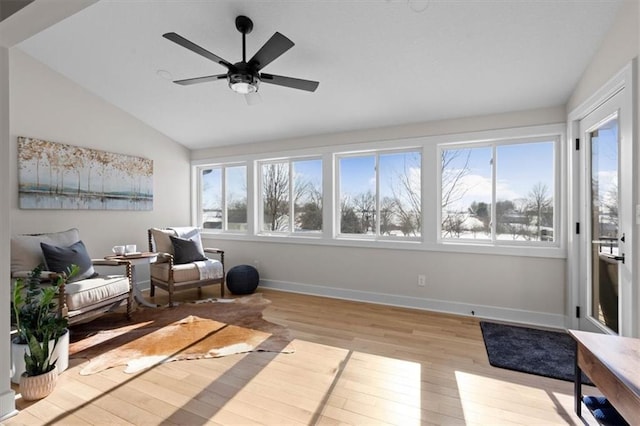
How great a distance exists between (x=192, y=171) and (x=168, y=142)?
654mm

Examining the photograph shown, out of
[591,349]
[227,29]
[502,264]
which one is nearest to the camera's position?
[591,349]

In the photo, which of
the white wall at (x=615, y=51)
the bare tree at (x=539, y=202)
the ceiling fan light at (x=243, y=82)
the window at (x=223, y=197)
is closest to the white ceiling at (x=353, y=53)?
the white wall at (x=615, y=51)

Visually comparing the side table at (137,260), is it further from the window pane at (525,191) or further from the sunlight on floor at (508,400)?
the window pane at (525,191)

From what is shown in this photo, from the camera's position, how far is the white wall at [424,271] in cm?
338

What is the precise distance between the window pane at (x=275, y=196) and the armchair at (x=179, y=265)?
109 centimetres

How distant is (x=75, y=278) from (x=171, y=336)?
117 cm

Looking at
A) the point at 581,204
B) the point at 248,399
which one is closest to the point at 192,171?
the point at 248,399

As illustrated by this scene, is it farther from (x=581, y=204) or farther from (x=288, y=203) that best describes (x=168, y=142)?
(x=581, y=204)

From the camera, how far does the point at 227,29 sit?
8.91 feet

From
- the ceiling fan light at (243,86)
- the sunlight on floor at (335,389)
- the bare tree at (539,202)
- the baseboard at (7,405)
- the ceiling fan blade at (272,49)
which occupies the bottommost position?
the sunlight on floor at (335,389)

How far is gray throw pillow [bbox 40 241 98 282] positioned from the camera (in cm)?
303

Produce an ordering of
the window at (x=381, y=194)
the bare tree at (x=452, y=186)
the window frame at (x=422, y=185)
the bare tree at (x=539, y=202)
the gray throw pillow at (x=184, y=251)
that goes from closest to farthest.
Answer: the window frame at (x=422, y=185) < the bare tree at (x=539, y=202) < the bare tree at (x=452, y=186) < the window at (x=381, y=194) < the gray throw pillow at (x=184, y=251)

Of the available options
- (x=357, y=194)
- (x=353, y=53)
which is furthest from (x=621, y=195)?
(x=357, y=194)

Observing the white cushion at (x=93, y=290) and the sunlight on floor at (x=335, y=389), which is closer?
the sunlight on floor at (x=335, y=389)
